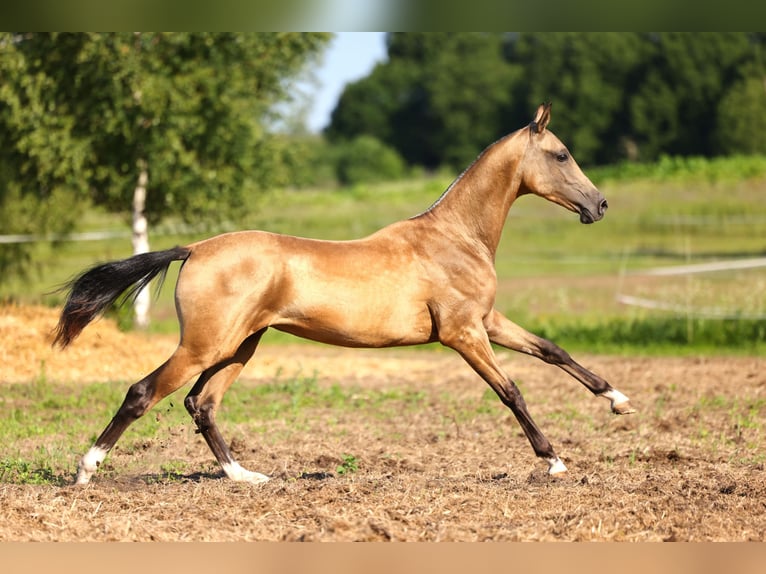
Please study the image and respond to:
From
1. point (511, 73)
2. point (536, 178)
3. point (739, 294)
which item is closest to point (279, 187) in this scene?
point (739, 294)

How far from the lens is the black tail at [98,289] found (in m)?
6.34

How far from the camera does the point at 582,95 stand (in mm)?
67375

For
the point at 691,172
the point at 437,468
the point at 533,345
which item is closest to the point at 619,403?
the point at 533,345

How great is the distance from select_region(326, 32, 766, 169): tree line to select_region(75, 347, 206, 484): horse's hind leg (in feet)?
183

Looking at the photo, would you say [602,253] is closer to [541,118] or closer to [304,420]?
[304,420]

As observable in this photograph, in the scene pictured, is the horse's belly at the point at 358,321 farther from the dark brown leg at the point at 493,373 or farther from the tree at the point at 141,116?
the tree at the point at 141,116

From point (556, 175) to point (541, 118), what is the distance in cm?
38

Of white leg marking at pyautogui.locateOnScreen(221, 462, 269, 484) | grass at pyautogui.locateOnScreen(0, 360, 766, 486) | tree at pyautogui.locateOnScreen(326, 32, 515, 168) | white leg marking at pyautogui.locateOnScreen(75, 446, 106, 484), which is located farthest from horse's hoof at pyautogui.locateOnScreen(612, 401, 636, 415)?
tree at pyautogui.locateOnScreen(326, 32, 515, 168)

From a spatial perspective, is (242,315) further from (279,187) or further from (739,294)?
(739,294)

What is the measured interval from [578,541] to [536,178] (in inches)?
100

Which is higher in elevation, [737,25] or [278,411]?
[737,25]

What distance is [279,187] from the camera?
58.5 ft

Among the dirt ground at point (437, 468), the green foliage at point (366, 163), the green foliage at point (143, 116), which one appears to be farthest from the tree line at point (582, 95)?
the dirt ground at point (437, 468)

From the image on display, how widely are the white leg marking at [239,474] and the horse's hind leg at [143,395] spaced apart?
2.31 feet
